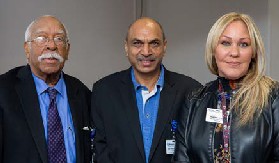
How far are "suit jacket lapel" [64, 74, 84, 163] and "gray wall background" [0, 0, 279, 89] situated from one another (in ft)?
3.55

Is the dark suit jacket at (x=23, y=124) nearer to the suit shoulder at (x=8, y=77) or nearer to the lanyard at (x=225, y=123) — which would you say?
the suit shoulder at (x=8, y=77)

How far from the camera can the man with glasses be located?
205 centimetres

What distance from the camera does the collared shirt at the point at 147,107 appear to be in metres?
2.21

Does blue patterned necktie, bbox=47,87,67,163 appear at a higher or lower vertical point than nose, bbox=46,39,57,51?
lower

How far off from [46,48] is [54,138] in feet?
1.80

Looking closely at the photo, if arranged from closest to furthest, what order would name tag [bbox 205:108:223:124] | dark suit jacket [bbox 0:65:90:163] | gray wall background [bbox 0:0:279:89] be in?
name tag [bbox 205:108:223:124]
dark suit jacket [bbox 0:65:90:163]
gray wall background [bbox 0:0:279:89]

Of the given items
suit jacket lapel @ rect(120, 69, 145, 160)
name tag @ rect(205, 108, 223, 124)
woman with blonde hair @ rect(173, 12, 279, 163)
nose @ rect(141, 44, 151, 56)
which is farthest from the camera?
nose @ rect(141, 44, 151, 56)

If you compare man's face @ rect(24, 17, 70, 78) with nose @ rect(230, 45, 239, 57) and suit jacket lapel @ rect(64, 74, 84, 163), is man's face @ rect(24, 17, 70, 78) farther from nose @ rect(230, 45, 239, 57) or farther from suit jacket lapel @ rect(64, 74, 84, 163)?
nose @ rect(230, 45, 239, 57)

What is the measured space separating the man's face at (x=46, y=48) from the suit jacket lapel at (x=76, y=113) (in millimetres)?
153

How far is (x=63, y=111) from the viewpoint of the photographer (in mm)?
2277

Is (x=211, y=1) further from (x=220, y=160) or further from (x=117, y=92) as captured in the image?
(x=220, y=160)

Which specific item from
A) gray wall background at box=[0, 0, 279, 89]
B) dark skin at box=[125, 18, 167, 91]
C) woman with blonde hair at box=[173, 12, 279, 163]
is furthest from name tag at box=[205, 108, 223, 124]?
gray wall background at box=[0, 0, 279, 89]

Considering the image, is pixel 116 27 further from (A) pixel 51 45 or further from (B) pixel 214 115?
(B) pixel 214 115

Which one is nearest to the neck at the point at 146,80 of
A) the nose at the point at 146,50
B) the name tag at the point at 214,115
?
the nose at the point at 146,50
